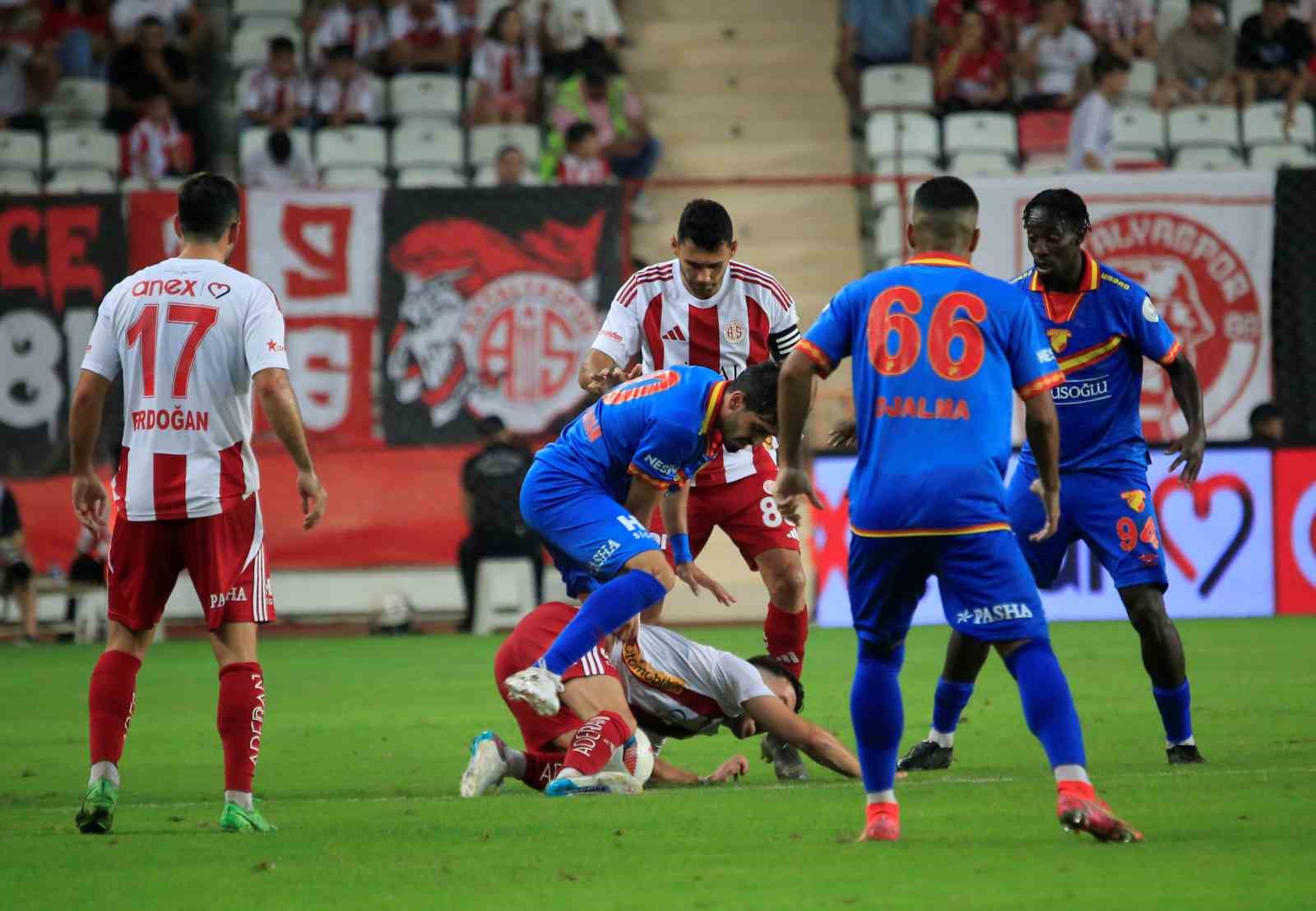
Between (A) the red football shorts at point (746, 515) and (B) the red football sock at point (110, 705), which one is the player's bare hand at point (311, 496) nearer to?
(B) the red football sock at point (110, 705)

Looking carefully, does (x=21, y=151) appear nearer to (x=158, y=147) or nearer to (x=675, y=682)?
(x=158, y=147)

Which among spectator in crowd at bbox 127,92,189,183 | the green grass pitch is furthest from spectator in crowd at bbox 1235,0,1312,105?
spectator in crowd at bbox 127,92,189,183

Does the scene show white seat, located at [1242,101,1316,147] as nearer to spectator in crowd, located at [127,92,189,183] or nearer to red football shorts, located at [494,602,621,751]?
spectator in crowd, located at [127,92,189,183]

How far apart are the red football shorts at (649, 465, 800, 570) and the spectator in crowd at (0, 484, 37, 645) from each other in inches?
332

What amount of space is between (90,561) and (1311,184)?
34.9 ft

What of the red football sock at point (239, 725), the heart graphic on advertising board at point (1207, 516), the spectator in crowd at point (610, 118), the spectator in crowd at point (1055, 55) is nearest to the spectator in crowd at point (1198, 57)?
the spectator in crowd at point (1055, 55)

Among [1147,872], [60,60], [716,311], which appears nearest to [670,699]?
[716,311]

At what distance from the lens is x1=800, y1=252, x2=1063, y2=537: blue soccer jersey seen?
228 inches

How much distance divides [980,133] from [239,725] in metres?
13.9

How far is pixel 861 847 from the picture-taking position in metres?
5.80

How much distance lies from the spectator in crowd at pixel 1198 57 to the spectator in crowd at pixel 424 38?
23.5 ft

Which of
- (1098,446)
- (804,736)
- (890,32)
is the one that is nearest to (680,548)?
(804,736)

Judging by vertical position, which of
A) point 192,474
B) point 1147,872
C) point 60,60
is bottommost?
point 1147,872

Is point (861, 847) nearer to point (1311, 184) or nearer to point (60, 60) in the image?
point (1311, 184)
